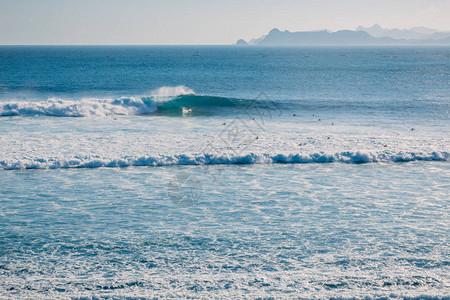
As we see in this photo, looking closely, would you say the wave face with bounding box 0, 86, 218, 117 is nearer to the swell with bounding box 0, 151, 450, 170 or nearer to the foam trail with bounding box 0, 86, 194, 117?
the foam trail with bounding box 0, 86, 194, 117

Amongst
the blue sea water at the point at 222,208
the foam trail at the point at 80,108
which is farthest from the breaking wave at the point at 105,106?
the blue sea water at the point at 222,208

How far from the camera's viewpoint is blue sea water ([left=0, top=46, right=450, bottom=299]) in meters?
8.66

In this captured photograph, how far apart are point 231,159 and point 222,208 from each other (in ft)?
17.8

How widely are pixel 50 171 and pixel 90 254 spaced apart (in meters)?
7.48

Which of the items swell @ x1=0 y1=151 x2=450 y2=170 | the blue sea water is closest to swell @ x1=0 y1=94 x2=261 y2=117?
the blue sea water

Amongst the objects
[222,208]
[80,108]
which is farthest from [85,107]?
[222,208]

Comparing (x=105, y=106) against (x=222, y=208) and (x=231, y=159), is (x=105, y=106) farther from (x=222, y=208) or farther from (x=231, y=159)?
(x=222, y=208)

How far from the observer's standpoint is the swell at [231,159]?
16.6m

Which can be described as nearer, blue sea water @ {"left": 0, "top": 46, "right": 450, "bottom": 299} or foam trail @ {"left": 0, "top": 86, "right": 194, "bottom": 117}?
blue sea water @ {"left": 0, "top": 46, "right": 450, "bottom": 299}

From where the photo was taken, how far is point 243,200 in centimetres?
1312

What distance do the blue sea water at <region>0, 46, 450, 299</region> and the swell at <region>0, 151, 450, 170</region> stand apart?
6 cm

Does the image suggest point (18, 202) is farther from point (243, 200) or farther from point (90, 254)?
point (243, 200)

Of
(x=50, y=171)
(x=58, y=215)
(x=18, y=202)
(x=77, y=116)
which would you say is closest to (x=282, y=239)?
(x=58, y=215)

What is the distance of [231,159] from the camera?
58.1 ft
